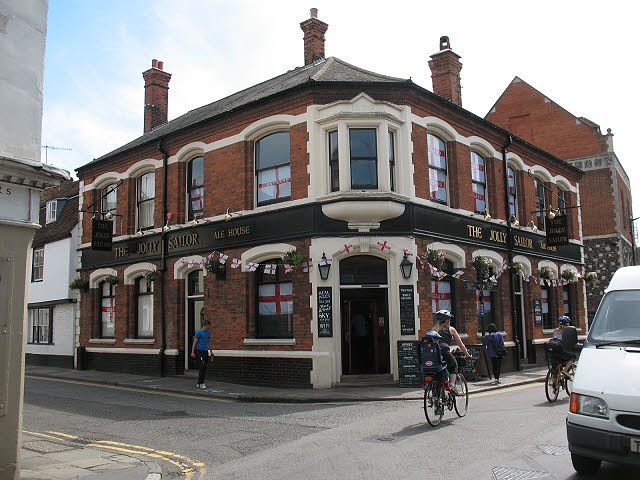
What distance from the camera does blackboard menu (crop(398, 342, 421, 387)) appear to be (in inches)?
A: 580

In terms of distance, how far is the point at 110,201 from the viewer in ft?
74.4

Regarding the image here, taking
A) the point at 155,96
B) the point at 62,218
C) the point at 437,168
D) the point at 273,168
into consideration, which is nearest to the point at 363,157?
the point at 273,168

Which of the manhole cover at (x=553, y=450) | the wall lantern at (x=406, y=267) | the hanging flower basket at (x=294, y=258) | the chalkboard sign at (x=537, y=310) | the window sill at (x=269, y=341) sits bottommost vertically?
the manhole cover at (x=553, y=450)

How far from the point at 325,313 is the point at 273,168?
469 centimetres

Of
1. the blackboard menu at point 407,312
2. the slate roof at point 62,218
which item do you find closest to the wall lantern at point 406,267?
the blackboard menu at point 407,312

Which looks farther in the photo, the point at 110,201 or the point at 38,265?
the point at 38,265

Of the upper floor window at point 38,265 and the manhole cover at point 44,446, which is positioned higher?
the upper floor window at point 38,265

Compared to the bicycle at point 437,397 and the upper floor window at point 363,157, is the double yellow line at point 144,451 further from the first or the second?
the upper floor window at point 363,157

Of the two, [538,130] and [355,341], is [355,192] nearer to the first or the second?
[355,341]

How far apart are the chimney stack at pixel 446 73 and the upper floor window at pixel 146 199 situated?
10471 millimetres

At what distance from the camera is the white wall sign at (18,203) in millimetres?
6852

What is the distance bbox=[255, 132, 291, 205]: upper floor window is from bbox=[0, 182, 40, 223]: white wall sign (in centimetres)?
1000

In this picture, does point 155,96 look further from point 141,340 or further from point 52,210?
point 141,340

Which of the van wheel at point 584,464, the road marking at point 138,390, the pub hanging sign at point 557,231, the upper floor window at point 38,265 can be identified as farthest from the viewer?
the upper floor window at point 38,265
